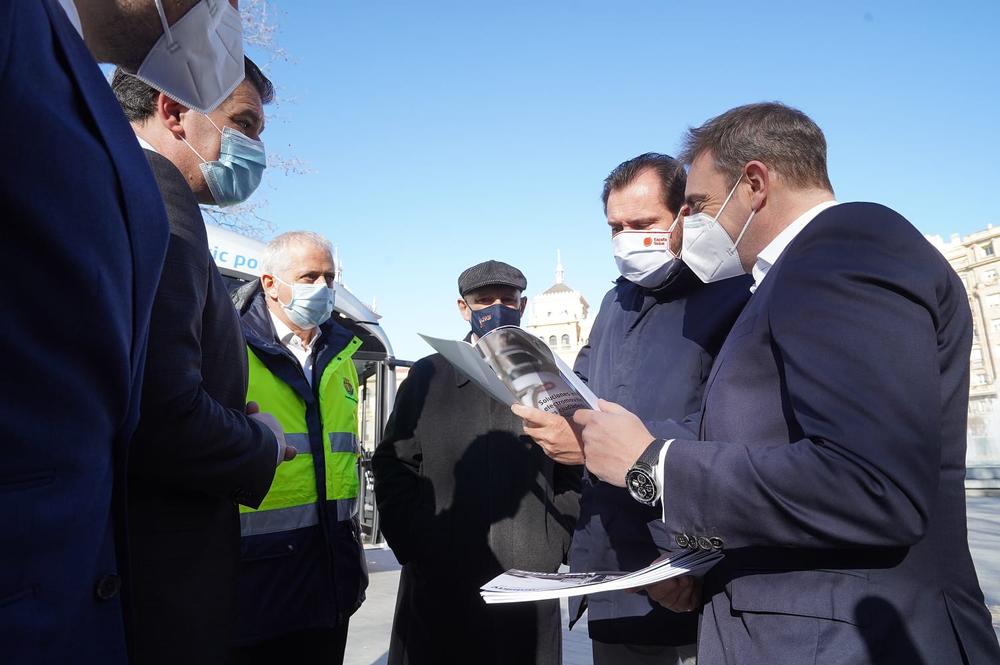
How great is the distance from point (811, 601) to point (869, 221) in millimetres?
782

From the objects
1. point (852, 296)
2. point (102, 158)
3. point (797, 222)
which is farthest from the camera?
point (797, 222)

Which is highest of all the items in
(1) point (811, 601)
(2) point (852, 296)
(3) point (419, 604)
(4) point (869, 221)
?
(4) point (869, 221)

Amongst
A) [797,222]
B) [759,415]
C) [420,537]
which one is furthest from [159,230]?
[420,537]

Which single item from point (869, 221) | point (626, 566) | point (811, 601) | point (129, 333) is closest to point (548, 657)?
point (626, 566)

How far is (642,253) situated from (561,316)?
3488 inches

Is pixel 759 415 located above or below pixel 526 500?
above

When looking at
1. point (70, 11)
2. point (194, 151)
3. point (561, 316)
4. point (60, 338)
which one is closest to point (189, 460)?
point (60, 338)

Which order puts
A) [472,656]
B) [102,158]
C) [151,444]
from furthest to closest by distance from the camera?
[472,656]
[151,444]
[102,158]

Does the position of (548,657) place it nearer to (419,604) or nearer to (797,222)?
(419,604)

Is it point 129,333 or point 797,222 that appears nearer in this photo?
point 129,333

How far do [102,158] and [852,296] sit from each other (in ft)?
4.37

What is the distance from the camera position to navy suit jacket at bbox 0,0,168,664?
0.83 m

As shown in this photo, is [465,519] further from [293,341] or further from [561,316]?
[561,316]

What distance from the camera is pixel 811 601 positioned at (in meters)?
1.33
